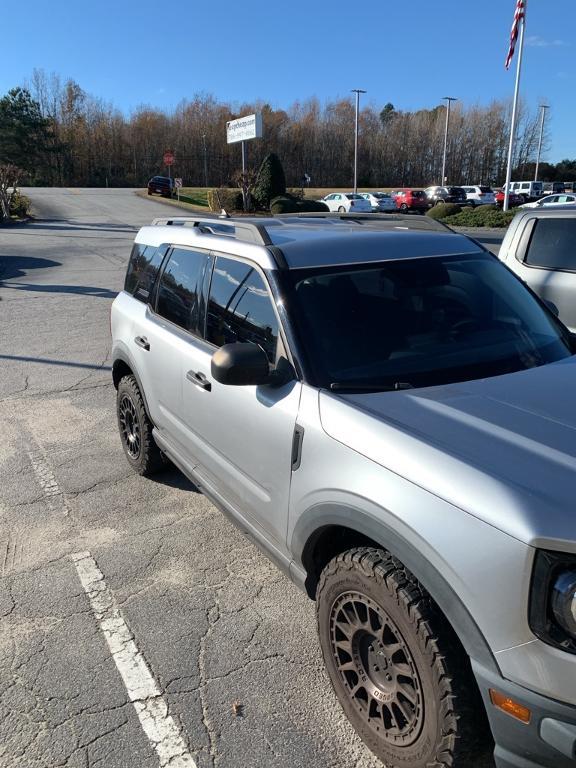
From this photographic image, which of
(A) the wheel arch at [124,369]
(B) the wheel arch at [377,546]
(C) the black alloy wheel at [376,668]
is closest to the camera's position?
(B) the wheel arch at [377,546]

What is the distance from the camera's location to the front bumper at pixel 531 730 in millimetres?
1566

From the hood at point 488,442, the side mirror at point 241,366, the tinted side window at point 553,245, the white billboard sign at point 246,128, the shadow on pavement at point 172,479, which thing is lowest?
the shadow on pavement at point 172,479

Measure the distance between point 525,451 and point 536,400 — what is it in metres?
0.47

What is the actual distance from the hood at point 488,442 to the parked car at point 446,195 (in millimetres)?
42466

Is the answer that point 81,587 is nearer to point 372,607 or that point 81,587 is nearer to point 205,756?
point 205,756

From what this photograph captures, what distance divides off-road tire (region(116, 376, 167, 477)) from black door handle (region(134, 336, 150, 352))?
0.37 meters

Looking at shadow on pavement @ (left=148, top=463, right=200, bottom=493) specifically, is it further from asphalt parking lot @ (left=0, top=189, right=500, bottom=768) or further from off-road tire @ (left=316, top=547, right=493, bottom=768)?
off-road tire @ (left=316, top=547, right=493, bottom=768)

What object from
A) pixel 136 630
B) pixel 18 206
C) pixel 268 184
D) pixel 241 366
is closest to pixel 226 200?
pixel 268 184

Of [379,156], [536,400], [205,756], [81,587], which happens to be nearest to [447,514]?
[536,400]

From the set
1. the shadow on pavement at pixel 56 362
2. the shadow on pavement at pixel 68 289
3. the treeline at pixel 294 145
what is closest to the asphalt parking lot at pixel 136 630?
the shadow on pavement at pixel 56 362

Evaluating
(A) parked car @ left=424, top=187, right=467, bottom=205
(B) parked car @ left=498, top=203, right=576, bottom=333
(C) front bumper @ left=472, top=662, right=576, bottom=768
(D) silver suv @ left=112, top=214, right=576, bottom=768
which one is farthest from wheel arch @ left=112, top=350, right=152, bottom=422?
(A) parked car @ left=424, top=187, right=467, bottom=205

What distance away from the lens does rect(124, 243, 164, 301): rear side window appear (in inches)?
165

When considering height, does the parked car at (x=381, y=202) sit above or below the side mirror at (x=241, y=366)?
below

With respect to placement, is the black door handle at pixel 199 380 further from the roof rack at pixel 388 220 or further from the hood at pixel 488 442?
the roof rack at pixel 388 220
